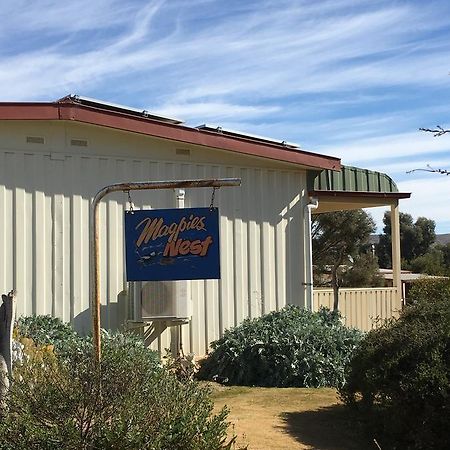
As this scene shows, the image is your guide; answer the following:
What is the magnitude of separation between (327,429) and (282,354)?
254 cm

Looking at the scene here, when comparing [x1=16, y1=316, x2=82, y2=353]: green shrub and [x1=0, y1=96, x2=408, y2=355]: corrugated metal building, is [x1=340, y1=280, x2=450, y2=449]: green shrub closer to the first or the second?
[x1=16, y1=316, x2=82, y2=353]: green shrub

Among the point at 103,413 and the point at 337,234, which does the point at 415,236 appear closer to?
the point at 337,234

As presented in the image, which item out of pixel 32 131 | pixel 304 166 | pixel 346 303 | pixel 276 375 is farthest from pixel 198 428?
pixel 346 303

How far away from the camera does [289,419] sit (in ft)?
28.0

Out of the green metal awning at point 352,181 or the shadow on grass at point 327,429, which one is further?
the green metal awning at point 352,181

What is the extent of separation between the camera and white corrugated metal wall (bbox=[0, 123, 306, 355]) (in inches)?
416

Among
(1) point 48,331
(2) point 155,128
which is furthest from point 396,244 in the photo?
(1) point 48,331

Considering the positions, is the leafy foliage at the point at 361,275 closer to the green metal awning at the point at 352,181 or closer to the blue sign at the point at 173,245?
the green metal awning at the point at 352,181

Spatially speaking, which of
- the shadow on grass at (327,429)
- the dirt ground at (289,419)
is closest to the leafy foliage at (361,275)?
the dirt ground at (289,419)

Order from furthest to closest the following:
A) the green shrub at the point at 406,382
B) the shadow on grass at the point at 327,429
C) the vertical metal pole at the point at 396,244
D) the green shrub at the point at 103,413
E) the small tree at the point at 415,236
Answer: the small tree at the point at 415,236, the vertical metal pole at the point at 396,244, the shadow on grass at the point at 327,429, the green shrub at the point at 406,382, the green shrub at the point at 103,413

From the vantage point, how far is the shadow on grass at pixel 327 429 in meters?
7.77

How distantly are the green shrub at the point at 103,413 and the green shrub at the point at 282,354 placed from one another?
17.1ft

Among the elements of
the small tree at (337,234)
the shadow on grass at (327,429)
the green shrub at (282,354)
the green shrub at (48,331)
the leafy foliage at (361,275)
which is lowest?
the shadow on grass at (327,429)

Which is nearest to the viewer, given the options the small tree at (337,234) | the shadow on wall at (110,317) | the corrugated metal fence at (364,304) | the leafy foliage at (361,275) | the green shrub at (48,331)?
the green shrub at (48,331)
